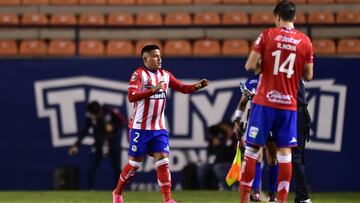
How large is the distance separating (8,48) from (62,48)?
1.07 m

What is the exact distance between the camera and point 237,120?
1137 centimetres

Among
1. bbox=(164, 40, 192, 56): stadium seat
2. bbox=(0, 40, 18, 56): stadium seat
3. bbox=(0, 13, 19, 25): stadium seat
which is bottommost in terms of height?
bbox=(0, 40, 18, 56): stadium seat

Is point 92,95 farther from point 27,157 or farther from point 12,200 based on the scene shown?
point 12,200

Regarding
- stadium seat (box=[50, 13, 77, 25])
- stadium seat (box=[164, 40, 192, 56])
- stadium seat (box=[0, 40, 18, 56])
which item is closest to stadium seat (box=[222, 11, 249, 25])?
stadium seat (box=[164, 40, 192, 56])

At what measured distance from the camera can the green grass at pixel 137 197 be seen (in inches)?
478

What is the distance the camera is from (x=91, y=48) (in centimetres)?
1616

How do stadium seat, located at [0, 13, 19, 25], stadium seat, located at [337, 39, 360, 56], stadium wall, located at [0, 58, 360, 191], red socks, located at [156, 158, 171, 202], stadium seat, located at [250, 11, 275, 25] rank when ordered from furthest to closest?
stadium seat, located at [0, 13, 19, 25]
stadium seat, located at [250, 11, 275, 25]
stadium seat, located at [337, 39, 360, 56]
stadium wall, located at [0, 58, 360, 191]
red socks, located at [156, 158, 171, 202]

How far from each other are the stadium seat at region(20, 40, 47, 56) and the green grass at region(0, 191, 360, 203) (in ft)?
9.88

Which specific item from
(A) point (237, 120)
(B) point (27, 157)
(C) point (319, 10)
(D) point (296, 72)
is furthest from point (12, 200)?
(C) point (319, 10)

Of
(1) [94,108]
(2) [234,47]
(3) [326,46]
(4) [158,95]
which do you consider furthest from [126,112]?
(4) [158,95]

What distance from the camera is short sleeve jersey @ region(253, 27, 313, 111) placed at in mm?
8695

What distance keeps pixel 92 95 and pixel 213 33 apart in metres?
3.23

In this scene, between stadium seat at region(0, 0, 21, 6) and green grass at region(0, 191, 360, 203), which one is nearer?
green grass at region(0, 191, 360, 203)

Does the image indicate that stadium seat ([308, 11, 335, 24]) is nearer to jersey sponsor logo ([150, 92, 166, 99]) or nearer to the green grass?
the green grass
